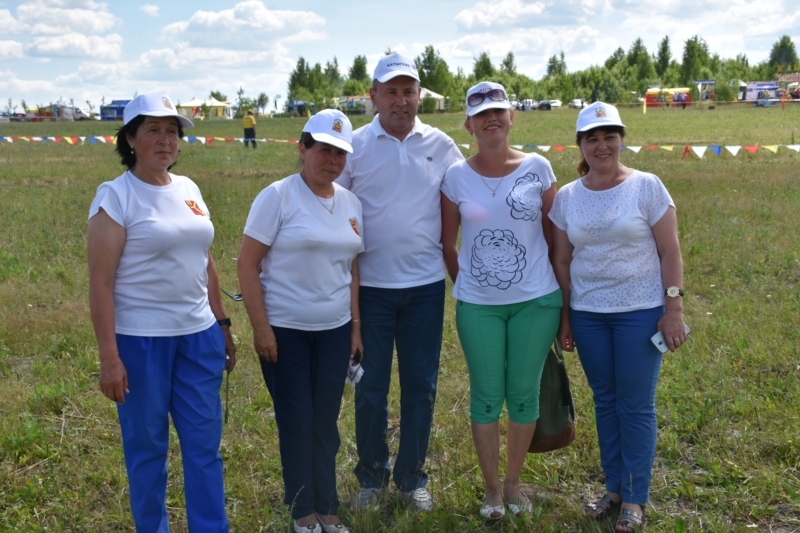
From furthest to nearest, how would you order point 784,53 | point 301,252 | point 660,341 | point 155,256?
1. point 784,53
2. point 660,341
3. point 301,252
4. point 155,256

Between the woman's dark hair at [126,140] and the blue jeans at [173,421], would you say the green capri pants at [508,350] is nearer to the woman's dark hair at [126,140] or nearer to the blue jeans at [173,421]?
the blue jeans at [173,421]

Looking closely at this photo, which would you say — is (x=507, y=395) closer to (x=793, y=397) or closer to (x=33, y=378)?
(x=793, y=397)

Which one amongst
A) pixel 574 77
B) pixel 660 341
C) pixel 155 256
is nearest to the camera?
pixel 155 256

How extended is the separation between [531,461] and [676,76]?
102022mm

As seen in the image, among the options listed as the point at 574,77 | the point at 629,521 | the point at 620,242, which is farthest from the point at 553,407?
the point at 574,77

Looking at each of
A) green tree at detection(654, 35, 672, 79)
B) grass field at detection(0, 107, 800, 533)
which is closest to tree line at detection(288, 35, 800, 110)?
green tree at detection(654, 35, 672, 79)

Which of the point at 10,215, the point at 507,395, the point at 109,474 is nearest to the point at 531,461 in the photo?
the point at 507,395

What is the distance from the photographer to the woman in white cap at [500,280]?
357cm

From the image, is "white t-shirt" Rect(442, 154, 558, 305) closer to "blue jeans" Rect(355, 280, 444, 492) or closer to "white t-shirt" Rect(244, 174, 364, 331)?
"blue jeans" Rect(355, 280, 444, 492)

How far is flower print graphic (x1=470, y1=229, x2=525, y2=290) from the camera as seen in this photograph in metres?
3.56

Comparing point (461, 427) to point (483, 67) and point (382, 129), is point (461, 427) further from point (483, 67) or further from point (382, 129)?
point (483, 67)

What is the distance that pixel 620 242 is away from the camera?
3.48 meters

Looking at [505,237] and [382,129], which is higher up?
[382,129]

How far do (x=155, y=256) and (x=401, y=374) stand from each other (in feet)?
4.83
